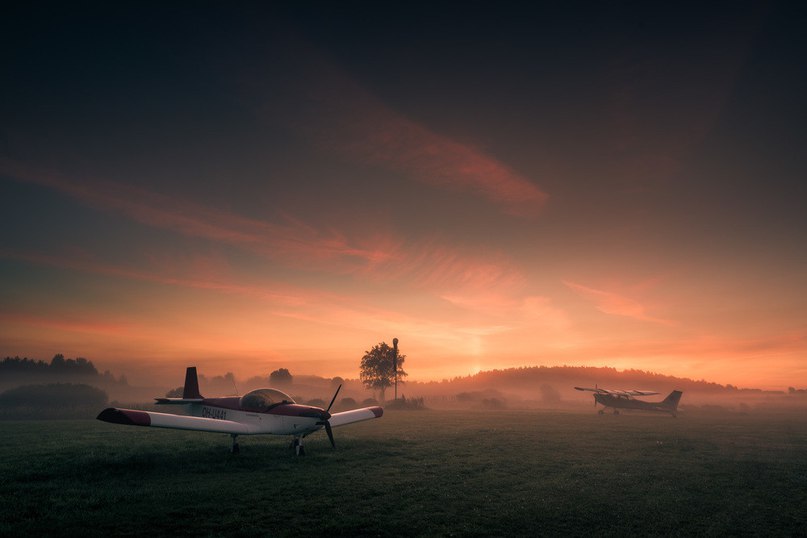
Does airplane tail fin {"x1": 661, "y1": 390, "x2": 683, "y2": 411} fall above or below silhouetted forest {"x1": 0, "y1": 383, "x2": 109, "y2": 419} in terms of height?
above

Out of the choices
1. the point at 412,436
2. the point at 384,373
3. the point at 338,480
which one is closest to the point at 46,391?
the point at 384,373

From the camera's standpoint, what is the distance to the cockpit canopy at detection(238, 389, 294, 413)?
56.9ft

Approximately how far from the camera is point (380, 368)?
8931 centimetres

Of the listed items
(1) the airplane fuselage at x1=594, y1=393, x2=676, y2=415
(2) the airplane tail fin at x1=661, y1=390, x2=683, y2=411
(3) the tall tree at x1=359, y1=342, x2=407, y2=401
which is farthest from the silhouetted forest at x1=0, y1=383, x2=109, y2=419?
(2) the airplane tail fin at x1=661, y1=390, x2=683, y2=411

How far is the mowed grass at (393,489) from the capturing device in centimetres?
910

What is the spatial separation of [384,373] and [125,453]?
74372mm

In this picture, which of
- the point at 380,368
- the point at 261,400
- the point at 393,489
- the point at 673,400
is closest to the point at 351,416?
the point at 261,400

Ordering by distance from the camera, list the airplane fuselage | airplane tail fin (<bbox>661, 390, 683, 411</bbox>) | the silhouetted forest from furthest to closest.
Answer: the silhouetted forest, the airplane fuselage, airplane tail fin (<bbox>661, 390, 683, 411</bbox>)

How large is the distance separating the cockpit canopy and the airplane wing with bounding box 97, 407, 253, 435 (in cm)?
77

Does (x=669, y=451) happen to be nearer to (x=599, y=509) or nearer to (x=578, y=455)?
(x=578, y=455)

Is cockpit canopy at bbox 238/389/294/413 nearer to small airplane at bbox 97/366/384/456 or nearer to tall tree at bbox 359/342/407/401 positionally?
small airplane at bbox 97/366/384/456

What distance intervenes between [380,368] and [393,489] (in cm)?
7908

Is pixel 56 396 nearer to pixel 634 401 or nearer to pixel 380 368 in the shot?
pixel 380 368

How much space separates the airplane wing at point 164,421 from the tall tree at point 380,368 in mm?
73632
